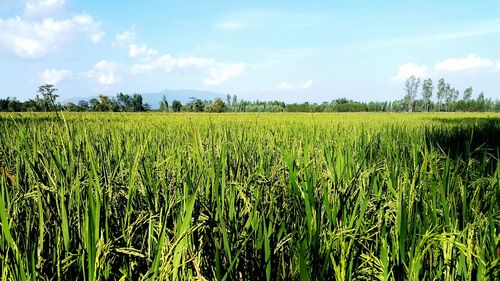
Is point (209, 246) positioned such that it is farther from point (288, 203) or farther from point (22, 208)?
point (22, 208)

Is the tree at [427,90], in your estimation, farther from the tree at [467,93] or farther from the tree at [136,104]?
the tree at [136,104]

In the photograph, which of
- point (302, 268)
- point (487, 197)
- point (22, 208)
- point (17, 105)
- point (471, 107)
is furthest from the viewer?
point (471, 107)

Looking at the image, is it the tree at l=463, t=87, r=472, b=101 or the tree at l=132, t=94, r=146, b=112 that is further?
the tree at l=463, t=87, r=472, b=101

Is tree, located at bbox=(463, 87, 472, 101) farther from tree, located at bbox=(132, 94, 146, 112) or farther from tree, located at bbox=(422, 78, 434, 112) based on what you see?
tree, located at bbox=(132, 94, 146, 112)

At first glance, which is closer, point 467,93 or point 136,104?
point 136,104

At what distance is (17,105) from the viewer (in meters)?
→ 38.2

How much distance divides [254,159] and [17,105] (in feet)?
142

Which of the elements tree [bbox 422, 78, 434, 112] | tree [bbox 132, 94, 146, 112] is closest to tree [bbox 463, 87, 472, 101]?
tree [bbox 422, 78, 434, 112]

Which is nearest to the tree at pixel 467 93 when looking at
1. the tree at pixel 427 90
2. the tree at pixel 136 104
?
the tree at pixel 427 90

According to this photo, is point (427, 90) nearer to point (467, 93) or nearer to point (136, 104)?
point (467, 93)

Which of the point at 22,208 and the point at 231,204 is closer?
the point at 231,204

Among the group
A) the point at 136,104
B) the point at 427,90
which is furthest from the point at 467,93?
the point at 136,104

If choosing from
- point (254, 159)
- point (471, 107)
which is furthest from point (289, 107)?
point (254, 159)

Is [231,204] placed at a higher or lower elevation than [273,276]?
higher
